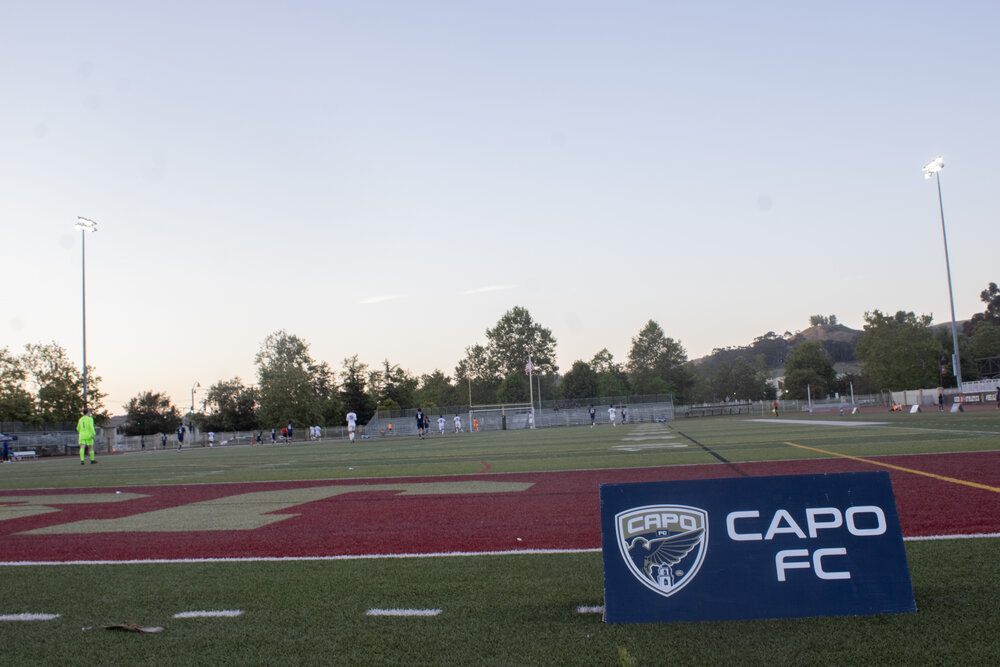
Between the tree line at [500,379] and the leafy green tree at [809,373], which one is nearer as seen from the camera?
the tree line at [500,379]

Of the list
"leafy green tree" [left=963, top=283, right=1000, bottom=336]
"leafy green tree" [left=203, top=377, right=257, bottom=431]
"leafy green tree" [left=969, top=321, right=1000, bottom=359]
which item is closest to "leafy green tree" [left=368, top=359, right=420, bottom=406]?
"leafy green tree" [left=203, top=377, right=257, bottom=431]

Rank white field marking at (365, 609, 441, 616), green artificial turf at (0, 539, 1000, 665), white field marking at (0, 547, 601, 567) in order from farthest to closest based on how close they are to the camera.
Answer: white field marking at (0, 547, 601, 567) < white field marking at (365, 609, 441, 616) < green artificial turf at (0, 539, 1000, 665)

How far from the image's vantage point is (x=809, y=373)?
119125 millimetres

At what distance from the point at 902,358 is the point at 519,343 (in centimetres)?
5564

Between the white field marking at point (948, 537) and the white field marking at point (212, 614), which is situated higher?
the white field marking at point (212, 614)

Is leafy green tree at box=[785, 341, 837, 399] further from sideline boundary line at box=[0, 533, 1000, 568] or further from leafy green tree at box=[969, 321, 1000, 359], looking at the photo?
sideline boundary line at box=[0, 533, 1000, 568]

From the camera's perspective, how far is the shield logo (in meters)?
3.94

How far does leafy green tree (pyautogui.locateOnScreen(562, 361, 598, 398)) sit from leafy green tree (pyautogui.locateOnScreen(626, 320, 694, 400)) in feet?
52.1

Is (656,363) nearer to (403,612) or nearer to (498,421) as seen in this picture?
(498,421)

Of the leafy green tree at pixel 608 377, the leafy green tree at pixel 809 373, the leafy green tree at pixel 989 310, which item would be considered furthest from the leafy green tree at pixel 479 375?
the leafy green tree at pixel 989 310

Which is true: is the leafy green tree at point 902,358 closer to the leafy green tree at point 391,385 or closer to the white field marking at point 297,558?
the leafy green tree at point 391,385

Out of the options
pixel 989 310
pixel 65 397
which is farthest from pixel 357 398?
pixel 989 310

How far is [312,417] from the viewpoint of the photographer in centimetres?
7700

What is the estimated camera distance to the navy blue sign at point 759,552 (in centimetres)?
384
